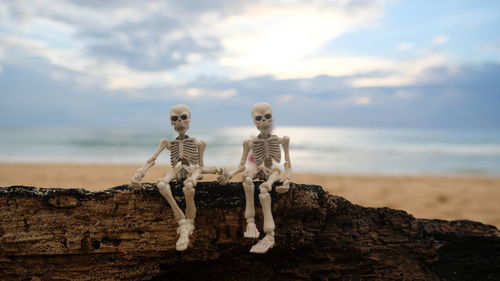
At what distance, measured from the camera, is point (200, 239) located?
15.5 feet

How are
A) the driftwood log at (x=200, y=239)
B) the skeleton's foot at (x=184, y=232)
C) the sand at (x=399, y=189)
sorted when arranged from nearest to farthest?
the skeleton's foot at (x=184, y=232)
the driftwood log at (x=200, y=239)
the sand at (x=399, y=189)

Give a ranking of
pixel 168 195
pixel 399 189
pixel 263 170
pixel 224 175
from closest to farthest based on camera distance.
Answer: pixel 168 195
pixel 224 175
pixel 263 170
pixel 399 189

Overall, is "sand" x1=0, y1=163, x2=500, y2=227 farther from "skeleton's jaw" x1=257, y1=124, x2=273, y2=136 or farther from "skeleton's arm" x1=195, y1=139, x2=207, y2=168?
"skeleton's arm" x1=195, y1=139, x2=207, y2=168

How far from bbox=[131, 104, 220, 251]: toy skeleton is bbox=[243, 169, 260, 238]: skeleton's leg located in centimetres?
41

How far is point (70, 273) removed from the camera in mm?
4707

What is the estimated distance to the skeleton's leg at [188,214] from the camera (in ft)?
14.1

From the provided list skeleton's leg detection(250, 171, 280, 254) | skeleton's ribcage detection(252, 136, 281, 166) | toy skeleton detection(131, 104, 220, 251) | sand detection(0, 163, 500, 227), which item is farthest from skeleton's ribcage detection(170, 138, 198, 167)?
sand detection(0, 163, 500, 227)

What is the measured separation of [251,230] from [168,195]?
968 millimetres

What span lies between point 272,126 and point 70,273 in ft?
9.54

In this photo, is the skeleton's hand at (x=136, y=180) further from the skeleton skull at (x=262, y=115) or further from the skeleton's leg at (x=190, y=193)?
the skeleton skull at (x=262, y=115)

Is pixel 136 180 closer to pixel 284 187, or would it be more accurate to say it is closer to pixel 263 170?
pixel 263 170

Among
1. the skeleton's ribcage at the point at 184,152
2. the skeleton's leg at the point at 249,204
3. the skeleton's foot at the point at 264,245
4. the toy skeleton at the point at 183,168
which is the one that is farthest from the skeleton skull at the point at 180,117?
the skeleton's foot at the point at 264,245

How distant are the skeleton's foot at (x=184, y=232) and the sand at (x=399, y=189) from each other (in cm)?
872

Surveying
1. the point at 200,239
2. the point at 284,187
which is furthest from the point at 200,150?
the point at 284,187
